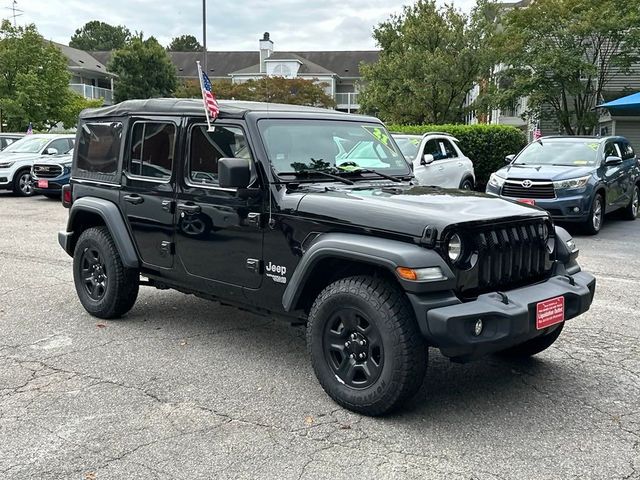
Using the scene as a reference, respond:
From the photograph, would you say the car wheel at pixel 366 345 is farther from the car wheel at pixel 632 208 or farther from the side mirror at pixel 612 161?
the car wheel at pixel 632 208

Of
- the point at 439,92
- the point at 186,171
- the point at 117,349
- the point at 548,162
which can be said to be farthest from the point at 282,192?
the point at 439,92

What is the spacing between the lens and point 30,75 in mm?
31750

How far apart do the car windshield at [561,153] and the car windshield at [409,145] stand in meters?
1.81

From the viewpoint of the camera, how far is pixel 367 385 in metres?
3.86

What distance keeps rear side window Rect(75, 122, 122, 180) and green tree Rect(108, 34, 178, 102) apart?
41567mm

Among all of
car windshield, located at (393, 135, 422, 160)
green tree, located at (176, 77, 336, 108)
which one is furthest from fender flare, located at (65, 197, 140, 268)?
green tree, located at (176, 77, 336, 108)

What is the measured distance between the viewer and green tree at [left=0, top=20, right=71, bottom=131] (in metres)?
32.0

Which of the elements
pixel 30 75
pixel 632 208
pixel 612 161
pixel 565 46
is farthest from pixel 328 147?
pixel 30 75

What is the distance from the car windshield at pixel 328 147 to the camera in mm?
4672

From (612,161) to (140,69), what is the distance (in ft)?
133

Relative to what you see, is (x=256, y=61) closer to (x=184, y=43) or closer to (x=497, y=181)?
(x=184, y=43)

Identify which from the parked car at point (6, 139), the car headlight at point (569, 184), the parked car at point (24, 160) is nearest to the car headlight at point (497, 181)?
the car headlight at point (569, 184)

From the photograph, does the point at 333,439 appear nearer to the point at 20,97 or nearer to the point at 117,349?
the point at 117,349

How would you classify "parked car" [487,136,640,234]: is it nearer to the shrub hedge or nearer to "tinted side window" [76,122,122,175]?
the shrub hedge
